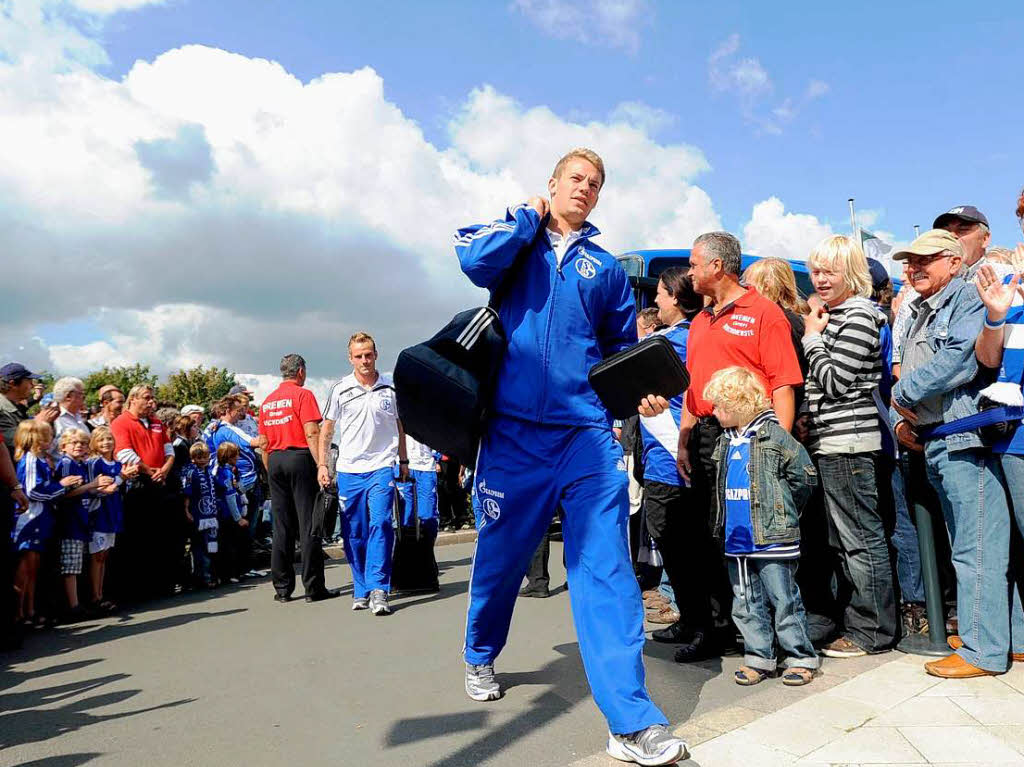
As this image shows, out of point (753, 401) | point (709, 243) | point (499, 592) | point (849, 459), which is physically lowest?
point (499, 592)

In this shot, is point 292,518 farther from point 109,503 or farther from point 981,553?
point 981,553

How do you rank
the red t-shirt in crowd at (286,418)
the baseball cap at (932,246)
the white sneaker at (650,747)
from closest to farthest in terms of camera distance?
the white sneaker at (650,747) → the baseball cap at (932,246) → the red t-shirt in crowd at (286,418)

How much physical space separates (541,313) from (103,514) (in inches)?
212

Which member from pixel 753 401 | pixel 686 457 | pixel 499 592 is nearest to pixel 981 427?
pixel 753 401

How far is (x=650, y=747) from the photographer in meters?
2.79

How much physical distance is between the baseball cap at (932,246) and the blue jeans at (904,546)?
4.59 ft

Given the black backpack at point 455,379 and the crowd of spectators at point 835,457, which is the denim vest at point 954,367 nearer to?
the crowd of spectators at point 835,457

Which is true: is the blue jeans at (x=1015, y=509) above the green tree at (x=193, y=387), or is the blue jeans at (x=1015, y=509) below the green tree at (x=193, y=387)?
below

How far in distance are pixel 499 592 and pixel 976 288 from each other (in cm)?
263

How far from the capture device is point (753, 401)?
4043 mm

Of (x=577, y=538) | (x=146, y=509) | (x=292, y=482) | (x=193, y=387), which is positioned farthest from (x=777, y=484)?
(x=193, y=387)

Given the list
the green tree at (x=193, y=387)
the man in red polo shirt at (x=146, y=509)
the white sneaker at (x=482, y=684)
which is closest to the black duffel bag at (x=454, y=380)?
the white sneaker at (x=482, y=684)

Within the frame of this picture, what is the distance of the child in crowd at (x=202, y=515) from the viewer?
8.40 metres

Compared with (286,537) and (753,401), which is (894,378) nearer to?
(753,401)
